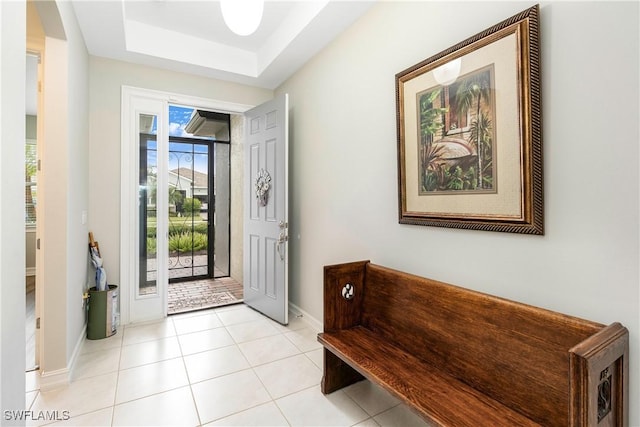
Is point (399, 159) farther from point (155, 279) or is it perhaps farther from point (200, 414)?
point (155, 279)

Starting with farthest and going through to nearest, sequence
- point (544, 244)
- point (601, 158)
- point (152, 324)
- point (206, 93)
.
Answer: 1. point (206, 93)
2. point (152, 324)
3. point (544, 244)
4. point (601, 158)

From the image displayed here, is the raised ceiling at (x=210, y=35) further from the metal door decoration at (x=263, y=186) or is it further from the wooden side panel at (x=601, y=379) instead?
the wooden side panel at (x=601, y=379)

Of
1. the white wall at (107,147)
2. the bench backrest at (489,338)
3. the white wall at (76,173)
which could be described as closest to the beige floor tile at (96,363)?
the white wall at (76,173)

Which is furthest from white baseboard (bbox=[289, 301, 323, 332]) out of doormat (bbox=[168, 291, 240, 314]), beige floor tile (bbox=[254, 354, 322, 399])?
doormat (bbox=[168, 291, 240, 314])

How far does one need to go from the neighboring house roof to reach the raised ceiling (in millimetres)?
1936

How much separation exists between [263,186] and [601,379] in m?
2.97

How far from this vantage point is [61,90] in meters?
2.09

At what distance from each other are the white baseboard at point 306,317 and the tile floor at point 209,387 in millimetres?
112

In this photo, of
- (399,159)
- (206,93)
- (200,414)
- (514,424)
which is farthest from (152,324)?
(514,424)

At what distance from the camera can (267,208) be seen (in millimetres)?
3389

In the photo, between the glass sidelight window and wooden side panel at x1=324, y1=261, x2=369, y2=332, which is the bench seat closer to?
wooden side panel at x1=324, y1=261, x2=369, y2=332

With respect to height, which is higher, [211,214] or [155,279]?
[211,214]

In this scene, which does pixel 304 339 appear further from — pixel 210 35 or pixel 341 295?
pixel 210 35

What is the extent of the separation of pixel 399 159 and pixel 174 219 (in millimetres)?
4156
